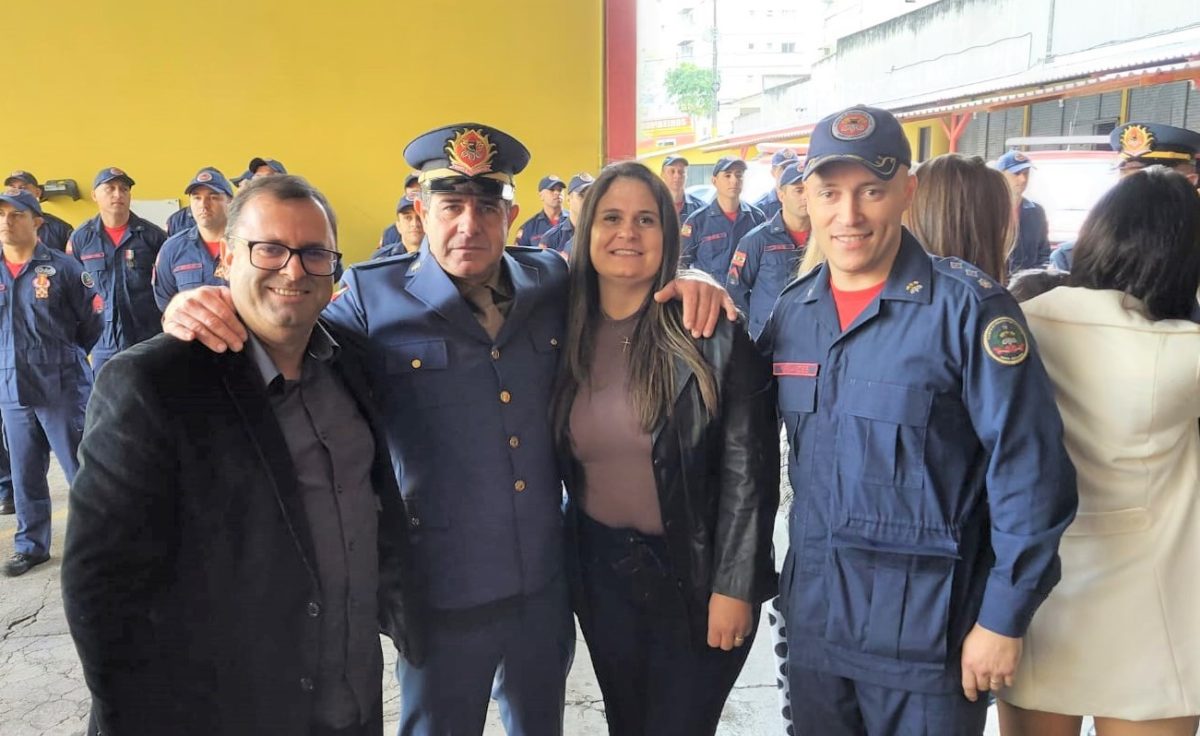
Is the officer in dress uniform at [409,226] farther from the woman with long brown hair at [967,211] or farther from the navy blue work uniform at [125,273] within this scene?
the woman with long brown hair at [967,211]

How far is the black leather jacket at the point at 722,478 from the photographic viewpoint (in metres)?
1.74

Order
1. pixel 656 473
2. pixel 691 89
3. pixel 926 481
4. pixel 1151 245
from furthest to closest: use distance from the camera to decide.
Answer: pixel 691 89 → pixel 656 473 → pixel 1151 245 → pixel 926 481

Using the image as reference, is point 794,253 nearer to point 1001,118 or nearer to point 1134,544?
point 1134,544

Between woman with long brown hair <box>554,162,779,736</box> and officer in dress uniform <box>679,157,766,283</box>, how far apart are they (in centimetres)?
504

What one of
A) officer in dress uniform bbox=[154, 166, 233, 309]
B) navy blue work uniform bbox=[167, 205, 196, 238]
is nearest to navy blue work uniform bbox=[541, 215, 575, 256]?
navy blue work uniform bbox=[167, 205, 196, 238]

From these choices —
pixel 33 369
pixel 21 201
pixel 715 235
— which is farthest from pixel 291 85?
pixel 715 235

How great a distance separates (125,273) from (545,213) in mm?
3746

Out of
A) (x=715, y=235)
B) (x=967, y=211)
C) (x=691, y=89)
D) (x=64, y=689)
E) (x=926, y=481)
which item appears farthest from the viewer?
(x=691, y=89)

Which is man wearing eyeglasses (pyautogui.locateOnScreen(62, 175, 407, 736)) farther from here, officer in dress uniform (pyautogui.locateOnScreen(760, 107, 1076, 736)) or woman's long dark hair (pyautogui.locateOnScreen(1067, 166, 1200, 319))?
woman's long dark hair (pyautogui.locateOnScreen(1067, 166, 1200, 319))

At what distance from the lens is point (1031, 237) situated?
548cm

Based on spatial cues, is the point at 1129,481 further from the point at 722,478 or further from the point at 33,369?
the point at 33,369

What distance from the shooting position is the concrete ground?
2717mm

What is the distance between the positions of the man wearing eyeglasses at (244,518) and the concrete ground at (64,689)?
4.36 feet

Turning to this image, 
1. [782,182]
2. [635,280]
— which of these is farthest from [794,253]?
[635,280]
